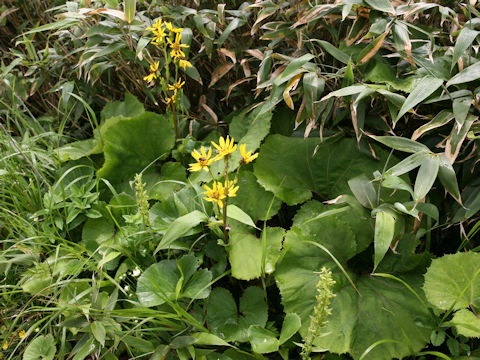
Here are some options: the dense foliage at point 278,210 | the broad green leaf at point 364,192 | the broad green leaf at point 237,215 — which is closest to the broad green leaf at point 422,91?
the dense foliage at point 278,210

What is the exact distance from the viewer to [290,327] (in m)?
1.05

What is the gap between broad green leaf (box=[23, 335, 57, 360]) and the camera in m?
1.13

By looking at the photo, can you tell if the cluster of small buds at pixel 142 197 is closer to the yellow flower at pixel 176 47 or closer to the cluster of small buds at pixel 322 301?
the yellow flower at pixel 176 47

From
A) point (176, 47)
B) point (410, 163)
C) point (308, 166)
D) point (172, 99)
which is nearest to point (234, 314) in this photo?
point (308, 166)

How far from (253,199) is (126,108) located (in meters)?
0.76

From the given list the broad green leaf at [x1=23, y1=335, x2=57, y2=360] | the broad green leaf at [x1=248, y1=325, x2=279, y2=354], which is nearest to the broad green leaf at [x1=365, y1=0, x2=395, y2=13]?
the broad green leaf at [x1=248, y1=325, x2=279, y2=354]

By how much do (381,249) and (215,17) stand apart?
3.42ft

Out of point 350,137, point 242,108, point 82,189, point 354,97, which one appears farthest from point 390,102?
point 82,189

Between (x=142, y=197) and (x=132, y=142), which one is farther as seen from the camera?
(x=132, y=142)

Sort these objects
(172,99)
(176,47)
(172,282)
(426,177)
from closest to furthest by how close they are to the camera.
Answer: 1. (426,177)
2. (172,282)
3. (176,47)
4. (172,99)

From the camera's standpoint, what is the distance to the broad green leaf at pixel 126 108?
1.72 m

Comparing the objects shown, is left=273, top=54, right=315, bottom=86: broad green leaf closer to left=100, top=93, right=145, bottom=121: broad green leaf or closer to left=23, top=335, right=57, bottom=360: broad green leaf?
left=100, top=93, right=145, bottom=121: broad green leaf

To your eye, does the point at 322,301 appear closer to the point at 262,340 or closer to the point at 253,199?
the point at 262,340

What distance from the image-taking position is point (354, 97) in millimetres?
1156
